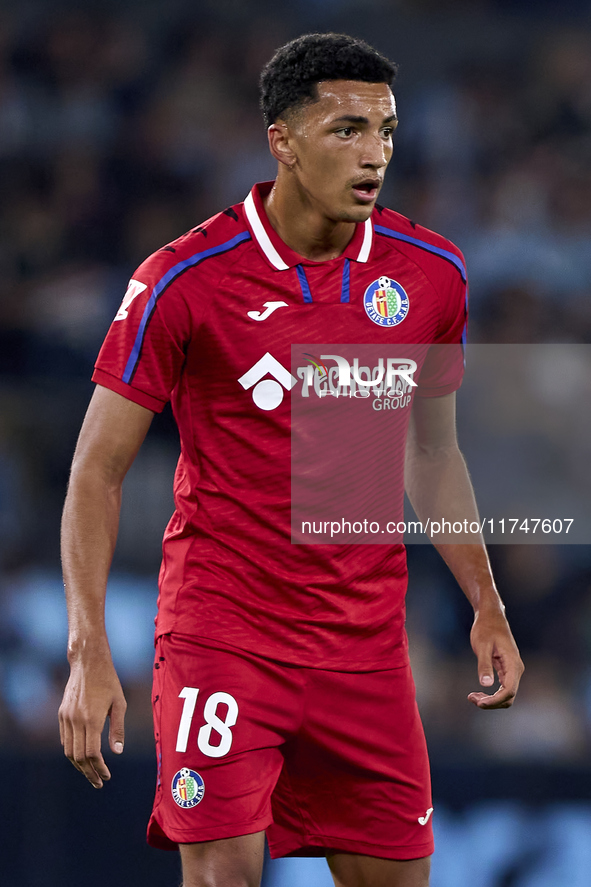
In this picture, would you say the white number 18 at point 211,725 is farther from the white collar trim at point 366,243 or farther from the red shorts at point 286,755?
the white collar trim at point 366,243

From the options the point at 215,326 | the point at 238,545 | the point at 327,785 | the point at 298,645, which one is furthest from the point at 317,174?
the point at 327,785

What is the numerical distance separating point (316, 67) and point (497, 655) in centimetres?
141

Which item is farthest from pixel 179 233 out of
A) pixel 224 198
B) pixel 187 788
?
pixel 187 788

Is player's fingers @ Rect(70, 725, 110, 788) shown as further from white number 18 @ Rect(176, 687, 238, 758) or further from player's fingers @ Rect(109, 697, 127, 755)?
white number 18 @ Rect(176, 687, 238, 758)

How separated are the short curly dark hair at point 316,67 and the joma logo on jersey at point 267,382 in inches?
23.9

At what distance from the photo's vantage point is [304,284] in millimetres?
2529

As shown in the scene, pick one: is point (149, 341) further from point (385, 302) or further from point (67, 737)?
point (67, 737)

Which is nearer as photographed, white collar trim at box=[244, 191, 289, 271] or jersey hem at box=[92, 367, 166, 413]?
jersey hem at box=[92, 367, 166, 413]

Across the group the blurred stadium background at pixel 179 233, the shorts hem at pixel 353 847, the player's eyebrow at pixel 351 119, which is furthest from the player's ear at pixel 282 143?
the blurred stadium background at pixel 179 233

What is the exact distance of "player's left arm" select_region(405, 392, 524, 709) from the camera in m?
2.64

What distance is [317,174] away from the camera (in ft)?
8.19

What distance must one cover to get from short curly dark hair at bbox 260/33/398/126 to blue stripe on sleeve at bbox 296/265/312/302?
1.23 ft

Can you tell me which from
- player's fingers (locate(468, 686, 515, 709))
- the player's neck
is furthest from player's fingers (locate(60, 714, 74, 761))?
the player's neck

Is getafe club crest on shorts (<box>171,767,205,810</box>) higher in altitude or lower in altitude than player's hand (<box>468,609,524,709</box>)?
lower
